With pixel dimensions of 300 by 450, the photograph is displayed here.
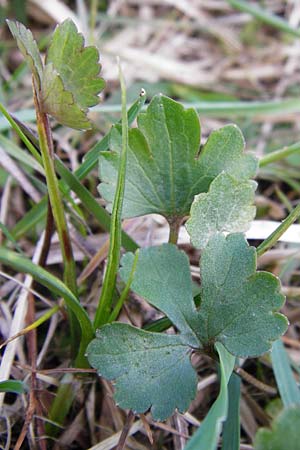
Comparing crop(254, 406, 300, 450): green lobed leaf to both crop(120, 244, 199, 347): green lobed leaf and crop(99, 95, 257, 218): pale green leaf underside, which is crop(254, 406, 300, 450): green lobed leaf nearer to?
crop(120, 244, 199, 347): green lobed leaf

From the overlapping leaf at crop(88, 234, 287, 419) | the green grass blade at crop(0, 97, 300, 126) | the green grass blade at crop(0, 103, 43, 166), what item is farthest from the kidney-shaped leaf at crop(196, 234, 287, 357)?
the green grass blade at crop(0, 97, 300, 126)

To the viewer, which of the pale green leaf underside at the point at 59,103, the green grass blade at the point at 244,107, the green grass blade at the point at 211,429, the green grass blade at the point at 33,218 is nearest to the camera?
the green grass blade at the point at 211,429

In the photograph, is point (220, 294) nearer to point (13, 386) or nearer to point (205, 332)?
point (205, 332)

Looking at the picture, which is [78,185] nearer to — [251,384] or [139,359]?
[139,359]

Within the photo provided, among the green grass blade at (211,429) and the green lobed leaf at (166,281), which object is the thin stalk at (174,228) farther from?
the green grass blade at (211,429)

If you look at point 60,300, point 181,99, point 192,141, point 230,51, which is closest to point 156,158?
point 192,141

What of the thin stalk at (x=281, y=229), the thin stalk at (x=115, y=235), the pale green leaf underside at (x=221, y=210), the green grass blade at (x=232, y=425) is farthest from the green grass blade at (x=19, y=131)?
the green grass blade at (x=232, y=425)

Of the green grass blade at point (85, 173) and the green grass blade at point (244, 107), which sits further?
the green grass blade at point (244, 107)
